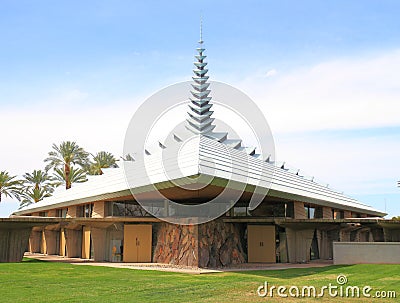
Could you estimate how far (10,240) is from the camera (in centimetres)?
2917

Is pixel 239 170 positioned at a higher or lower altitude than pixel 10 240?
higher

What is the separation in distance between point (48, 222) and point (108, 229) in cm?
464

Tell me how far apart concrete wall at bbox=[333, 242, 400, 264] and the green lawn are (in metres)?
4.26

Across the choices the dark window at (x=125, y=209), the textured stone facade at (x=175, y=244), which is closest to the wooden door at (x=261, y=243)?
the textured stone facade at (x=175, y=244)

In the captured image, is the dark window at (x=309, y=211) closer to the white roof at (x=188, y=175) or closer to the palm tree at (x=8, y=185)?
the white roof at (x=188, y=175)

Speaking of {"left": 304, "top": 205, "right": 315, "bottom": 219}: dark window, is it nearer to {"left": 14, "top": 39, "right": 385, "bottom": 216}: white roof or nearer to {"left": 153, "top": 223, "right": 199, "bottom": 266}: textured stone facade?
{"left": 14, "top": 39, "right": 385, "bottom": 216}: white roof

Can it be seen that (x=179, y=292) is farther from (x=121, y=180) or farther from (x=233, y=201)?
(x=121, y=180)

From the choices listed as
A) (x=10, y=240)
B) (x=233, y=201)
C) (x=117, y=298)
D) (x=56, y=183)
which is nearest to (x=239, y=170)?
(x=233, y=201)

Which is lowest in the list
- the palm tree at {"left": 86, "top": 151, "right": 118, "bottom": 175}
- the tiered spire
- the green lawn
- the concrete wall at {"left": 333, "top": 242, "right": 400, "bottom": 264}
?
the green lawn

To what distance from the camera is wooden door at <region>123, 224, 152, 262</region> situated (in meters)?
32.2

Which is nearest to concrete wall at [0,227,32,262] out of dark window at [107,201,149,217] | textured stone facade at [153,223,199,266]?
dark window at [107,201,149,217]

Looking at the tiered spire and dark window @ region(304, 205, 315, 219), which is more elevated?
the tiered spire

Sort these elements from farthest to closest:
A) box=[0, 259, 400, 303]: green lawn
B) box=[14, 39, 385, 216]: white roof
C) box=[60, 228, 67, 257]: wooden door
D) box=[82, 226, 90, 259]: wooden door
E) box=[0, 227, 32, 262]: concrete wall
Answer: box=[60, 228, 67, 257]: wooden door < box=[82, 226, 90, 259]: wooden door < box=[0, 227, 32, 262]: concrete wall < box=[14, 39, 385, 216]: white roof < box=[0, 259, 400, 303]: green lawn

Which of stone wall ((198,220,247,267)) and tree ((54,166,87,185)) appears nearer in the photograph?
stone wall ((198,220,247,267))
